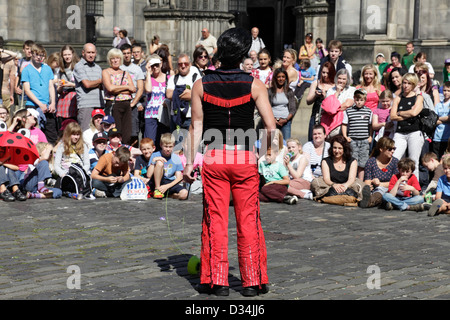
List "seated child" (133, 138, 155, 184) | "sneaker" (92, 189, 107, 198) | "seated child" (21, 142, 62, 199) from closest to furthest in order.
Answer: "seated child" (21, 142, 62, 199) → "sneaker" (92, 189, 107, 198) → "seated child" (133, 138, 155, 184)

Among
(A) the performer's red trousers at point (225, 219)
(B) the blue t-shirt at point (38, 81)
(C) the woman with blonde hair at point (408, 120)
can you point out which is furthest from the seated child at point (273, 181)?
(A) the performer's red trousers at point (225, 219)

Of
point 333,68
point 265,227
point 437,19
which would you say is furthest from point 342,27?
point 265,227

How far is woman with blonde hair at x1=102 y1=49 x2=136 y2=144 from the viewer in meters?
13.4

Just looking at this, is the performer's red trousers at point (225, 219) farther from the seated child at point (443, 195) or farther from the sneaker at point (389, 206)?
the sneaker at point (389, 206)

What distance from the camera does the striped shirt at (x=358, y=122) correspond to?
12.6 m

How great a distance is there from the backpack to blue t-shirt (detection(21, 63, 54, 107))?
2.97m

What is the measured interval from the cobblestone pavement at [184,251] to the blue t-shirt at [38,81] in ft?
11.4

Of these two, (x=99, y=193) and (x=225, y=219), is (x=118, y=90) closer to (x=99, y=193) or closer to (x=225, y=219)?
(x=99, y=193)

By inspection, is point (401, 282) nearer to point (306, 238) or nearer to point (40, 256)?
point (306, 238)

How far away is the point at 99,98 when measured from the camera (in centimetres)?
1344

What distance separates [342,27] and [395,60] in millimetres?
3080

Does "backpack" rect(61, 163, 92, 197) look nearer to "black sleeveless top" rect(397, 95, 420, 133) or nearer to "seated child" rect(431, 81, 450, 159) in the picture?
"black sleeveless top" rect(397, 95, 420, 133)

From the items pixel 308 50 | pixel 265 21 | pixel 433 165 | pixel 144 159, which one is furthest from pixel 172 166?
pixel 265 21

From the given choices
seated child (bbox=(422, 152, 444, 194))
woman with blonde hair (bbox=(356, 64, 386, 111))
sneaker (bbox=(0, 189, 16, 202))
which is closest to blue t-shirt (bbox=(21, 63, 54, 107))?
sneaker (bbox=(0, 189, 16, 202))
